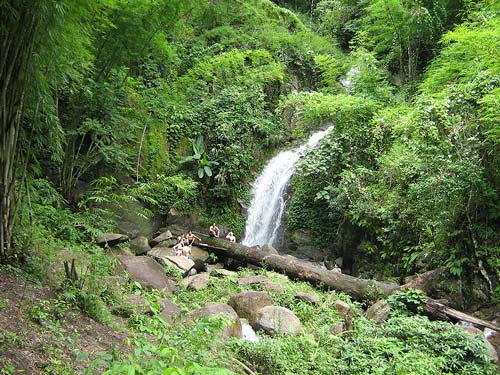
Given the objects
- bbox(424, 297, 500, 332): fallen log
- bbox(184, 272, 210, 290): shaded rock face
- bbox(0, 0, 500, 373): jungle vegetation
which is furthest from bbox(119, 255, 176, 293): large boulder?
bbox(424, 297, 500, 332): fallen log

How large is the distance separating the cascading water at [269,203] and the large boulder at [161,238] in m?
2.66

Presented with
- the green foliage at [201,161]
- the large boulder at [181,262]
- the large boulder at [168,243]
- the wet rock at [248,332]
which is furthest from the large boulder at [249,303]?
the green foliage at [201,161]

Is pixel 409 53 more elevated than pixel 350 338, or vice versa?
pixel 409 53

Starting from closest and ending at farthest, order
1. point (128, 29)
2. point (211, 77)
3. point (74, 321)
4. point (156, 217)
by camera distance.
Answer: point (74, 321) < point (128, 29) < point (156, 217) < point (211, 77)

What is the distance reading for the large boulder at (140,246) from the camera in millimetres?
9547

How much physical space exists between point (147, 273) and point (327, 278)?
4.05 metres

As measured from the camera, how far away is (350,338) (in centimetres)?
565

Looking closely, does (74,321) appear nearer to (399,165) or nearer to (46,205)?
(46,205)

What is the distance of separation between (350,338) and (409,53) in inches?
483

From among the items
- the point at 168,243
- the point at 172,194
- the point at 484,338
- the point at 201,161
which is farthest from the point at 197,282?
the point at 201,161

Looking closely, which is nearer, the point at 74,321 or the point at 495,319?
the point at 74,321

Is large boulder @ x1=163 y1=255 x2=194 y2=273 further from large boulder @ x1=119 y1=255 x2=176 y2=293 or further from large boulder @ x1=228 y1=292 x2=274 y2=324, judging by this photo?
large boulder @ x1=228 y1=292 x2=274 y2=324

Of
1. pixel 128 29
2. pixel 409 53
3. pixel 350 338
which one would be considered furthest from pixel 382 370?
pixel 409 53

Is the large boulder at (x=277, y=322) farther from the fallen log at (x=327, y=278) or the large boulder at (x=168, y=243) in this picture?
the large boulder at (x=168, y=243)
